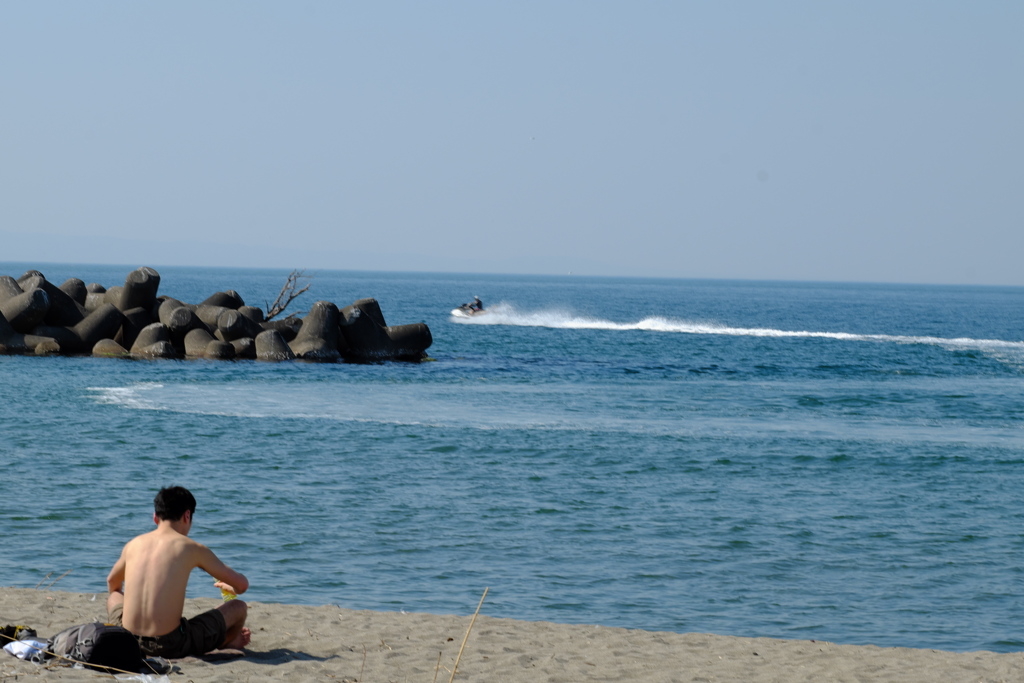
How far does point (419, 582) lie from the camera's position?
11898mm

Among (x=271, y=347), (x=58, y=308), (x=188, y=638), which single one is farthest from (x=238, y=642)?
(x=58, y=308)

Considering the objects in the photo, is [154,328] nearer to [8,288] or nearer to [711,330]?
[8,288]

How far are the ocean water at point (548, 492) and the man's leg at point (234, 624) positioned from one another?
109 inches

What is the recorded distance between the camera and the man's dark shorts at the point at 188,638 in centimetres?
758

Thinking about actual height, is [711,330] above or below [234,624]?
below

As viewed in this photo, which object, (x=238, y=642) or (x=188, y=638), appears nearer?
(x=188, y=638)

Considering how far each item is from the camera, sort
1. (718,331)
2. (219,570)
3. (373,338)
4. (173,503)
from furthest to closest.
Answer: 1. (718,331)
2. (373,338)
3. (219,570)
4. (173,503)

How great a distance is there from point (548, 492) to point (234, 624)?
A: 31.4 feet

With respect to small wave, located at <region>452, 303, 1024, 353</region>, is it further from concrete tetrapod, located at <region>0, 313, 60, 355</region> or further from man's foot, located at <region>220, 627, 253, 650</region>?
man's foot, located at <region>220, 627, 253, 650</region>

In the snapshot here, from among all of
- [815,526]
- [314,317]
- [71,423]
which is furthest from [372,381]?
[815,526]

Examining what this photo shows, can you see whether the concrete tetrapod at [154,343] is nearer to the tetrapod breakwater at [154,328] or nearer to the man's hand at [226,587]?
the tetrapod breakwater at [154,328]

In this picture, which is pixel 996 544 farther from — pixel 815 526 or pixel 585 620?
pixel 585 620

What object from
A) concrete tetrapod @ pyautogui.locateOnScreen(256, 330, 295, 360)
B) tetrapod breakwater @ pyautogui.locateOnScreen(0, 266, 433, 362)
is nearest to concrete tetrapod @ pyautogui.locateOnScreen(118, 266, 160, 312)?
tetrapod breakwater @ pyautogui.locateOnScreen(0, 266, 433, 362)

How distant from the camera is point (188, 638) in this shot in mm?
7770
